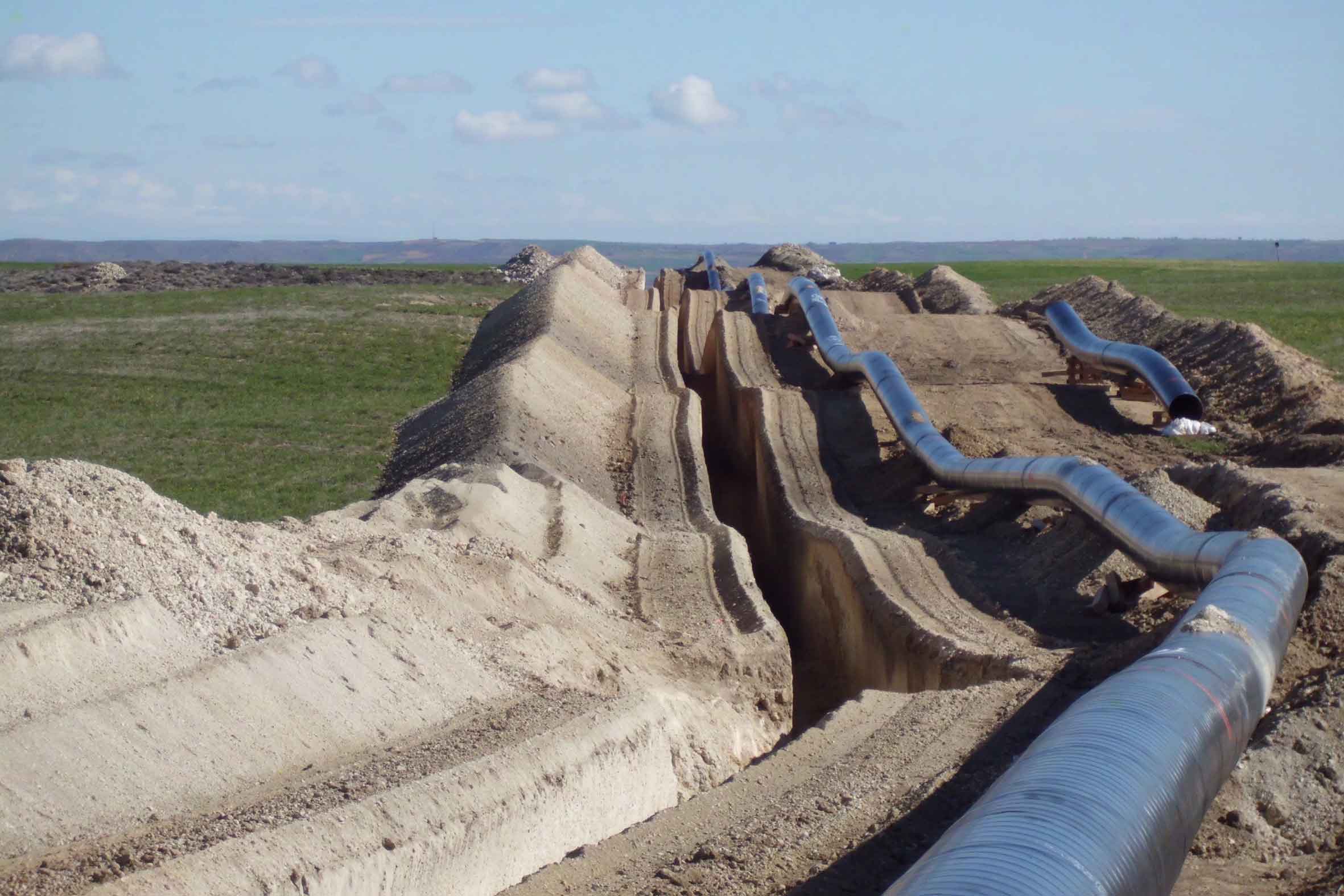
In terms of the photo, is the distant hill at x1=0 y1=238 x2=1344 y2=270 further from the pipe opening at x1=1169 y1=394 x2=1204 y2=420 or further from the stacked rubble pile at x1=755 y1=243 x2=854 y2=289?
the pipe opening at x1=1169 y1=394 x2=1204 y2=420

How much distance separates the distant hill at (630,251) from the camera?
12219cm

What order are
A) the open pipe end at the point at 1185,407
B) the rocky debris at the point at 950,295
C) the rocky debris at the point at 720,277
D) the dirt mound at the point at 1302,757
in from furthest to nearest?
the rocky debris at the point at 720,277 < the rocky debris at the point at 950,295 < the open pipe end at the point at 1185,407 < the dirt mound at the point at 1302,757

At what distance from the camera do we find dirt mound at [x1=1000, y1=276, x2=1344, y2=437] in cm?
2088

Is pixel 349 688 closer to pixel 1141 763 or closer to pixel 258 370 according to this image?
pixel 1141 763

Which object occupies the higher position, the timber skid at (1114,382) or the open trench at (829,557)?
the timber skid at (1114,382)

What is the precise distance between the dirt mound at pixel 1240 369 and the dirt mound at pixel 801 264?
1702 cm

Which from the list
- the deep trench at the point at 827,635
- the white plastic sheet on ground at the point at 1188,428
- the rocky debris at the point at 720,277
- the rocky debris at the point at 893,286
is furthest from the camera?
the rocky debris at the point at 720,277

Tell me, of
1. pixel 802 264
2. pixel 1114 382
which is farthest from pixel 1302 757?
pixel 802 264

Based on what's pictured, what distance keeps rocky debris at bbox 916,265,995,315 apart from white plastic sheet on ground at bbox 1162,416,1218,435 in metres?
16.0

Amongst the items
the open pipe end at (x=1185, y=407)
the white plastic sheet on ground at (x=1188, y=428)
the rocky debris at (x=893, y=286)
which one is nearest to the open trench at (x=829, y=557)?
the white plastic sheet on ground at (x=1188, y=428)

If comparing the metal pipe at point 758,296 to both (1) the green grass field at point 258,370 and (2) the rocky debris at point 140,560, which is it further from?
(2) the rocky debris at point 140,560

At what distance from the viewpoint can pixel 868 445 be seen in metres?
22.2

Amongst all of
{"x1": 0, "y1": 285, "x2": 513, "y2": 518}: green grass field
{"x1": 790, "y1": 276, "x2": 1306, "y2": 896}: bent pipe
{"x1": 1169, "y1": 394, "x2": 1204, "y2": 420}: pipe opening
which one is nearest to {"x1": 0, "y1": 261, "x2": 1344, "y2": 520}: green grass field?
{"x1": 0, "y1": 285, "x2": 513, "y2": 518}: green grass field

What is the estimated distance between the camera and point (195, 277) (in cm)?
5088
